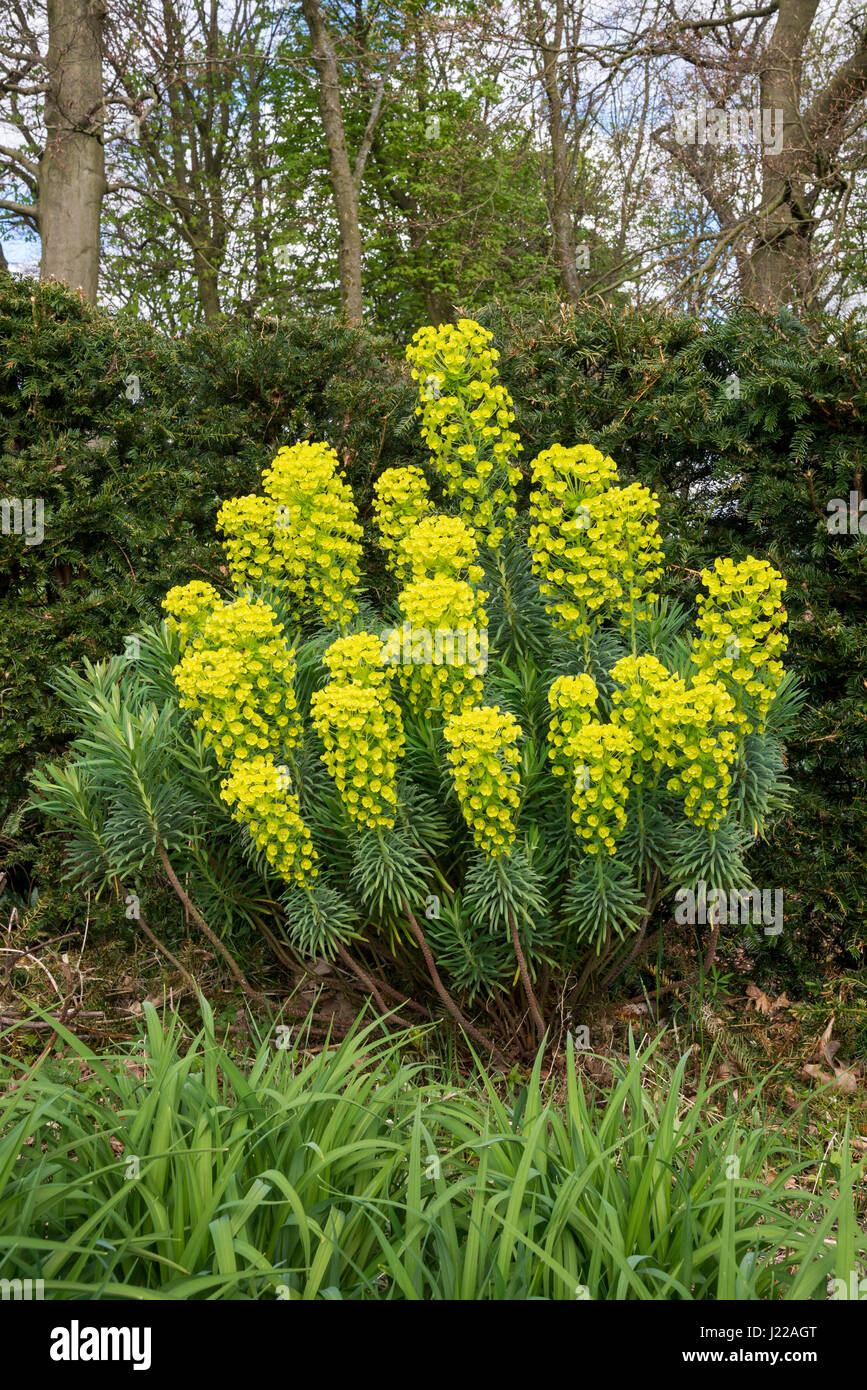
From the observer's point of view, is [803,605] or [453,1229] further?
[803,605]

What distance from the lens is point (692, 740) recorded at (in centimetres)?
263

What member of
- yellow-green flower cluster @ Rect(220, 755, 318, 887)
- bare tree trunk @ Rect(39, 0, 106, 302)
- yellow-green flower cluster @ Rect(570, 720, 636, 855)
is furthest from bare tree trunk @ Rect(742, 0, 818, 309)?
yellow-green flower cluster @ Rect(220, 755, 318, 887)

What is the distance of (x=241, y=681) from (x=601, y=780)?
3.45 feet

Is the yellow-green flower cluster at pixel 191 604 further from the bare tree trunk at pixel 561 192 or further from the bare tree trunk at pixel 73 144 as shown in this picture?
the bare tree trunk at pixel 561 192

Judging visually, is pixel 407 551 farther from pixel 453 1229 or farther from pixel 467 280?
pixel 467 280

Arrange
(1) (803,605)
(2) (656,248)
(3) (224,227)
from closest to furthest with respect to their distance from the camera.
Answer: (1) (803,605) < (2) (656,248) < (3) (224,227)

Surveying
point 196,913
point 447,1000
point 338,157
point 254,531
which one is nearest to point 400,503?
point 254,531

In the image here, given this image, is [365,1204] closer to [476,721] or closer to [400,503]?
[476,721]

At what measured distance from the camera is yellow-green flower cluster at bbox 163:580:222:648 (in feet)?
10.1

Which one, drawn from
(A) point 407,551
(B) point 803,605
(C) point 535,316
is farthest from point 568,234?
(A) point 407,551

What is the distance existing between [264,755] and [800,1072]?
2.14 meters

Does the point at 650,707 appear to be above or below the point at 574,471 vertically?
below

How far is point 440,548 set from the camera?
2.81 metres
